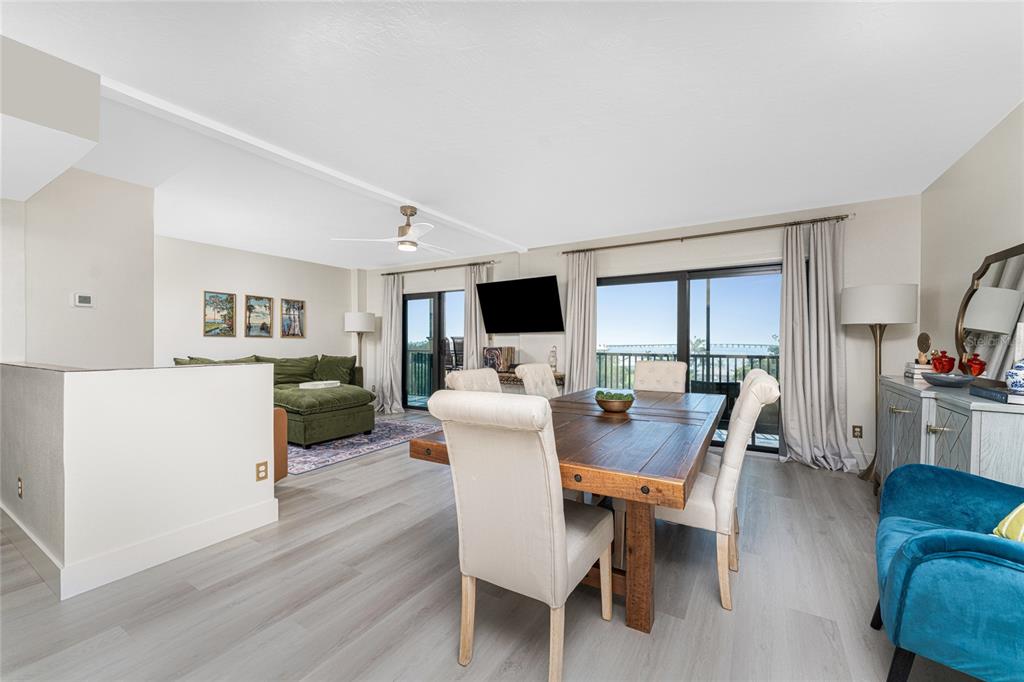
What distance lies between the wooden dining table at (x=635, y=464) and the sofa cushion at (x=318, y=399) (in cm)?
311

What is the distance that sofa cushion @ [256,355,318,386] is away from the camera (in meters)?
5.50

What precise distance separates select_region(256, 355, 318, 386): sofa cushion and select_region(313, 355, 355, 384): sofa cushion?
0.33 feet

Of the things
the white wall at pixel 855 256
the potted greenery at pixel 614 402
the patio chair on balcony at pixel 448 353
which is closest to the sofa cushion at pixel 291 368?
the patio chair on balcony at pixel 448 353

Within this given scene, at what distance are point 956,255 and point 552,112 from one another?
3.05 m

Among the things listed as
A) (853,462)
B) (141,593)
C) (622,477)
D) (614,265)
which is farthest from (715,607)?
(614,265)

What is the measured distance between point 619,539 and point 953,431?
169 centimetres

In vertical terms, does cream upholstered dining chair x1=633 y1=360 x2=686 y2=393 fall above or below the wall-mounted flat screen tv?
below

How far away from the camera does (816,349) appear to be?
375cm

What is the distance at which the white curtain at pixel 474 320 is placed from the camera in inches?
232

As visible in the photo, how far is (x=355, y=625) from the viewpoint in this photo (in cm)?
165

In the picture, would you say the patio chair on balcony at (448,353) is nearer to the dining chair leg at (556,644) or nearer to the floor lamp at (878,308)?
the floor lamp at (878,308)

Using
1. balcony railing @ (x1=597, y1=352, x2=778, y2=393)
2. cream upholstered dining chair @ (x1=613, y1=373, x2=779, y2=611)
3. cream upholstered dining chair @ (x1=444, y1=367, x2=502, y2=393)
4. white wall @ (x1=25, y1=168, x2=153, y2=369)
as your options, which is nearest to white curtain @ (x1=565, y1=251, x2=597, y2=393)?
balcony railing @ (x1=597, y1=352, x2=778, y2=393)

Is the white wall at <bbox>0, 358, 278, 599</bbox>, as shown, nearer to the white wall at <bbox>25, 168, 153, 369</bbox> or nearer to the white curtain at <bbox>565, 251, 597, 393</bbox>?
the white wall at <bbox>25, 168, 153, 369</bbox>

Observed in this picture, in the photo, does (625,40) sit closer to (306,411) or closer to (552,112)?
(552,112)
